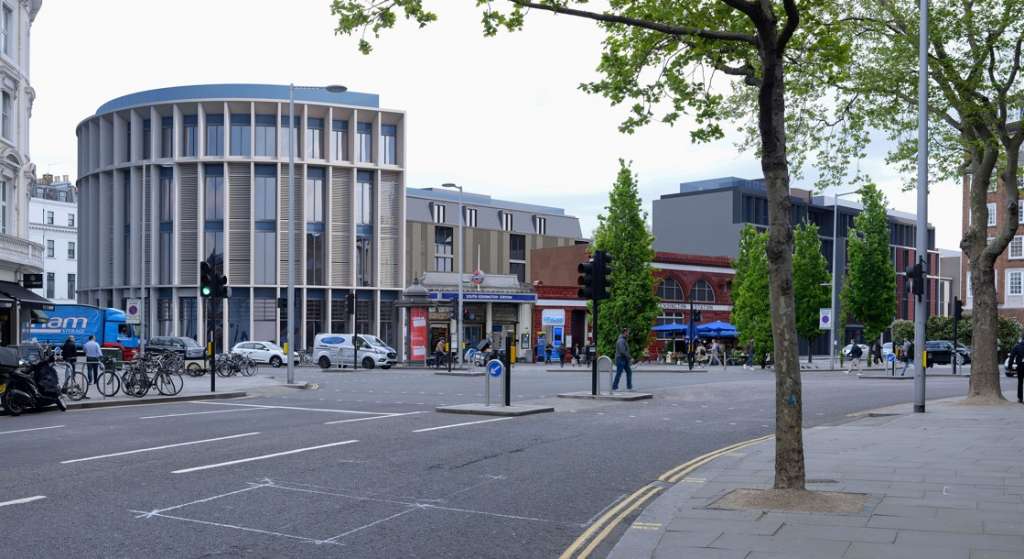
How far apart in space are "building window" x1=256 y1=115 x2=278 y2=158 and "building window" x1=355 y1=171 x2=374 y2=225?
246 inches

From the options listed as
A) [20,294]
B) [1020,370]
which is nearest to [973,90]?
[1020,370]

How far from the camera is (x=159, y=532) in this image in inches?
313

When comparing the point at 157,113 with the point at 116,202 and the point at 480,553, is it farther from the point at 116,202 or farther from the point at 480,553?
the point at 480,553

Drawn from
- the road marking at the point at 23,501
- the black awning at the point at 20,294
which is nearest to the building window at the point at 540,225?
the black awning at the point at 20,294

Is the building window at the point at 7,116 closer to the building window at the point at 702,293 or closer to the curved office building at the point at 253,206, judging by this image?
the curved office building at the point at 253,206

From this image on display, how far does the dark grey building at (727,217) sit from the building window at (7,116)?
62386mm

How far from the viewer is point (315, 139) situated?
66.7 meters

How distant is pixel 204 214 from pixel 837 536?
63.0 meters

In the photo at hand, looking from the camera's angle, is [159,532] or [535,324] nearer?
[159,532]

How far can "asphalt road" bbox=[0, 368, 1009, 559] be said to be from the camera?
7812 millimetres


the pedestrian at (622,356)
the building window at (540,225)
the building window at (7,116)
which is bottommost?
the pedestrian at (622,356)

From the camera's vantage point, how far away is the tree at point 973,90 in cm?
2172

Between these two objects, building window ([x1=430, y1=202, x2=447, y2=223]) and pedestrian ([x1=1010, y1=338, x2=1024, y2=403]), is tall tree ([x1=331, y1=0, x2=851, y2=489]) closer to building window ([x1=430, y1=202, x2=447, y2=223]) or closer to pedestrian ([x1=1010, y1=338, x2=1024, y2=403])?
pedestrian ([x1=1010, y1=338, x2=1024, y2=403])

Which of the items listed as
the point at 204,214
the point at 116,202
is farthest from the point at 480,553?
the point at 116,202
